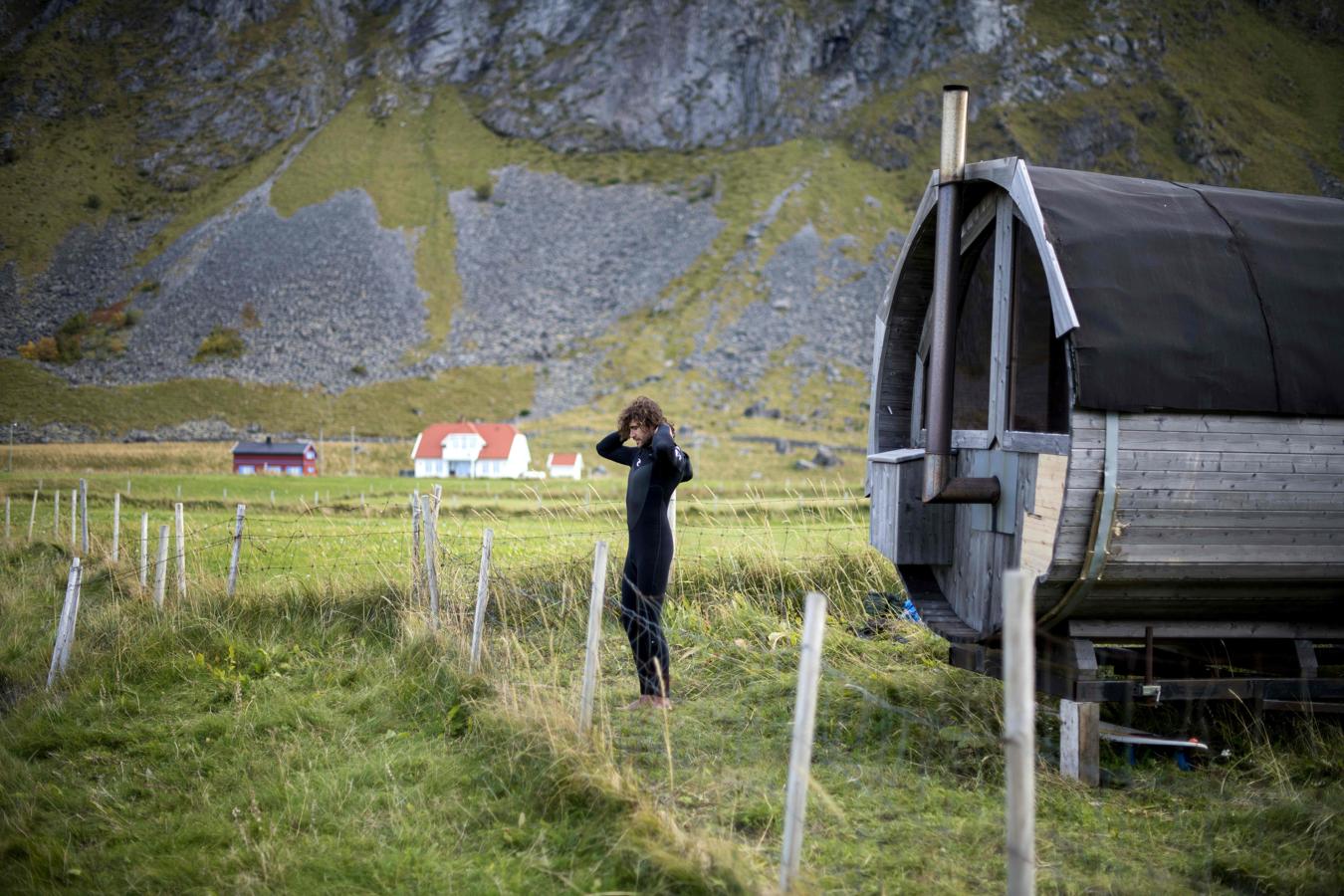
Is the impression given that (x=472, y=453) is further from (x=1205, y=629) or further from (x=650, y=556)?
(x=1205, y=629)

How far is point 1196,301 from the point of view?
21.6 ft

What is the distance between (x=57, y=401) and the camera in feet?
200

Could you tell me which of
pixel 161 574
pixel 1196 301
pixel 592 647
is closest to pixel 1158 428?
pixel 1196 301

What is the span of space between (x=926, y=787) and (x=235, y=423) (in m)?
71.6

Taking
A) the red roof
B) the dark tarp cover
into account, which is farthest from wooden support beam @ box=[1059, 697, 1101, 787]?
the red roof

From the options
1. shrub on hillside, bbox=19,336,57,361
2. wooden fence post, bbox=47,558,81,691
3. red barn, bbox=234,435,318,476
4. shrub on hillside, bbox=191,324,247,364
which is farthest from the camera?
shrub on hillside, bbox=191,324,247,364

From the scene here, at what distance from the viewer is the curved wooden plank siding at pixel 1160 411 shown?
6.23 meters

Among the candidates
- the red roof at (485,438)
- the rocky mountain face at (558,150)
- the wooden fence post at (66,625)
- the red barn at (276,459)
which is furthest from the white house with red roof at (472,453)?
the wooden fence post at (66,625)

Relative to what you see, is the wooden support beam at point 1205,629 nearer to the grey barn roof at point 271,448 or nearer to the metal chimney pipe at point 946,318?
the metal chimney pipe at point 946,318

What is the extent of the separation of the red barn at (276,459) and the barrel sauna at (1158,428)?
46.2 meters

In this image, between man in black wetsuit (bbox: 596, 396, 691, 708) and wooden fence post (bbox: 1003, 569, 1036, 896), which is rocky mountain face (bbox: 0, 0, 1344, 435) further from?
wooden fence post (bbox: 1003, 569, 1036, 896)

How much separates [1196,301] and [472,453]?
164 feet

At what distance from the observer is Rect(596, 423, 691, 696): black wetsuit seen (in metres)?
7.61

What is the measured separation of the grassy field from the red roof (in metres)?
43.8
